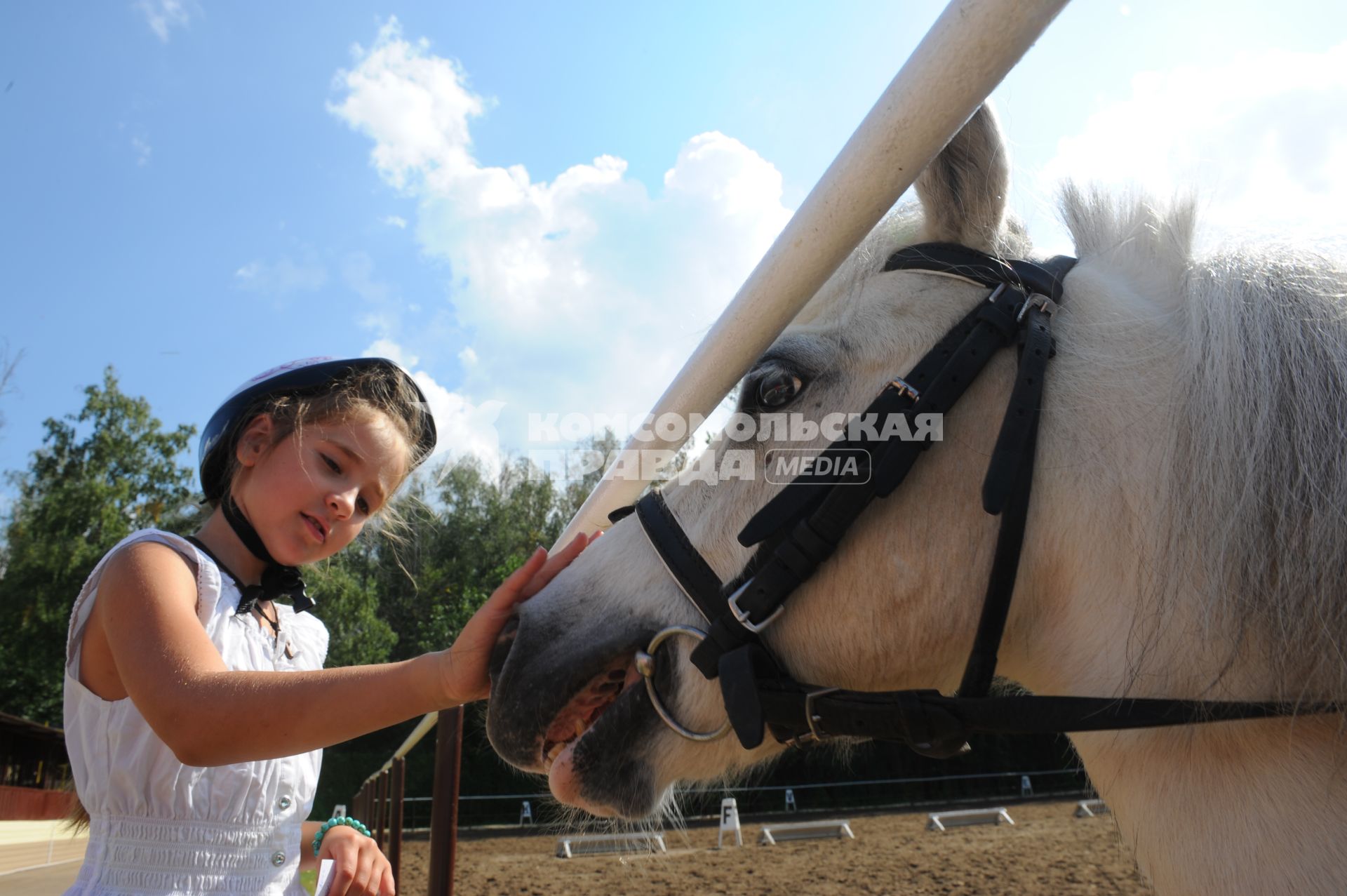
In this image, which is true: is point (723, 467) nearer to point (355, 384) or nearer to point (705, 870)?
point (355, 384)

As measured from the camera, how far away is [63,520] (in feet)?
80.4

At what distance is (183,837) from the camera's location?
5.11ft

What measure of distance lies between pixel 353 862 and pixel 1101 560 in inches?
76.1

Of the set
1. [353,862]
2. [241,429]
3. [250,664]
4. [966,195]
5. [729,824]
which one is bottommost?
Result: [729,824]

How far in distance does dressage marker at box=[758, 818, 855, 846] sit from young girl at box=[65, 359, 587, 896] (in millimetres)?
10758

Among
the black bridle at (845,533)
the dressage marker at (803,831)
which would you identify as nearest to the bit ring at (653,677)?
the black bridle at (845,533)

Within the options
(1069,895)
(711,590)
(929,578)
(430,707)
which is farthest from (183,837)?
(1069,895)

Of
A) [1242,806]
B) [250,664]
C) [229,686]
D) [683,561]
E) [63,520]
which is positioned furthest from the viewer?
[63,520]

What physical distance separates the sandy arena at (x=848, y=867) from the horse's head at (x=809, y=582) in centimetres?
498

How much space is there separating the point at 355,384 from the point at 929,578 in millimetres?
1523

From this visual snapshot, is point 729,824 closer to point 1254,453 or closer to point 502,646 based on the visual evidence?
point 502,646

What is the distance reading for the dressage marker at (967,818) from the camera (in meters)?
12.6

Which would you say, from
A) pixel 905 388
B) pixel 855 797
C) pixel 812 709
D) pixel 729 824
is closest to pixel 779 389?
pixel 905 388

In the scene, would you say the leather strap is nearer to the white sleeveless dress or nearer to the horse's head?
the horse's head
